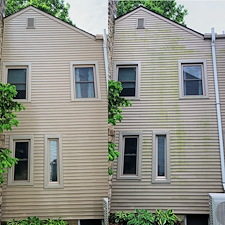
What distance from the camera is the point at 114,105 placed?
4.52ft

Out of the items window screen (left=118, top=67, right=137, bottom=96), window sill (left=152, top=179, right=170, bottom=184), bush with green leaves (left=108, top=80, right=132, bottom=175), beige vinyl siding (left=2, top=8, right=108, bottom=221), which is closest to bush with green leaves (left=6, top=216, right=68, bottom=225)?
beige vinyl siding (left=2, top=8, right=108, bottom=221)

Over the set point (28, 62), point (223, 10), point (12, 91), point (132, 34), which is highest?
point (223, 10)

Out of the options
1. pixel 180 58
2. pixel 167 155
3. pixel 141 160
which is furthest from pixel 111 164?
pixel 180 58

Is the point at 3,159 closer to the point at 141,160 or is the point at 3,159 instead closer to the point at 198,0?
the point at 141,160

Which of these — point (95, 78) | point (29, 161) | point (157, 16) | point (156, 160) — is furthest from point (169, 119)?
point (29, 161)

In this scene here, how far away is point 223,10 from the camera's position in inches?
62.9

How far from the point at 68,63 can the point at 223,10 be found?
958 millimetres

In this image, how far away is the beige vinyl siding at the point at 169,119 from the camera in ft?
4.46

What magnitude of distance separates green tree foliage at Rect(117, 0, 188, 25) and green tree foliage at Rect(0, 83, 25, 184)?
2.46 feet

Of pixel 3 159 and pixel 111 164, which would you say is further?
pixel 111 164

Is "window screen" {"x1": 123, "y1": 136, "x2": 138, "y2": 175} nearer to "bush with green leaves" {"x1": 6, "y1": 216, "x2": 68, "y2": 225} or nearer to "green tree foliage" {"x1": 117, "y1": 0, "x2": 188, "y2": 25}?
"bush with green leaves" {"x1": 6, "y1": 216, "x2": 68, "y2": 225}

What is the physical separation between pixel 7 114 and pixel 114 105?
1.64 ft

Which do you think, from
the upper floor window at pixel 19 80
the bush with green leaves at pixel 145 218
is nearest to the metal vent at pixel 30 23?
the upper floor window at pixel 19 80

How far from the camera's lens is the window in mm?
1436
